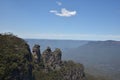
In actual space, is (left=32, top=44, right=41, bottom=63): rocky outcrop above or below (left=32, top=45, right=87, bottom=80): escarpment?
above

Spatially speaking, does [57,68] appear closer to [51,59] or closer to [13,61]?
[51,59]

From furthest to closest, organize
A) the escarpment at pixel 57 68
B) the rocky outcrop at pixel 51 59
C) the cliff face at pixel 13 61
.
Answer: the rocky outcrop at pixel 51 59 < the escarpment at pixel 57 68 < the cliff face at pixel 13 61

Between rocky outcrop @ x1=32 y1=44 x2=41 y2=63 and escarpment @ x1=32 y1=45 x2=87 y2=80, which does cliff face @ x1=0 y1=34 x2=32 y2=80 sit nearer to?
escarpment @ x1=32 y1=45 x2=87 y2=80

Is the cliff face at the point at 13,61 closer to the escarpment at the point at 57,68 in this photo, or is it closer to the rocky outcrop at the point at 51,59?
the escarpment at the point at 57,68

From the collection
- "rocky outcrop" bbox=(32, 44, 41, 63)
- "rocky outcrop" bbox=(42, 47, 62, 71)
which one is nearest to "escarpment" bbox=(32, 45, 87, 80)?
"rocky outcrop" bbox=(42, 47, 62, 71)

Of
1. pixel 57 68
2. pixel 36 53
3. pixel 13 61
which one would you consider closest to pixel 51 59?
pixel 57 68

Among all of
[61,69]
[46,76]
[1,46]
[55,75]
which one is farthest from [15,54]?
[61,69]

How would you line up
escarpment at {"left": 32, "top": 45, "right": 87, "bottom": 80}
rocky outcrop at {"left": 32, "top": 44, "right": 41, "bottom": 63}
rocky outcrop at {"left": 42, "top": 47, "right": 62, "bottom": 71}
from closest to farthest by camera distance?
rocky outcrop at {"left": 32, "top": 44, "right": 41, "bottom": 63} < escarpment at {"left": 32, "top": 45, "right": 87, "bottom": 80} < rocky outcrop at {"left": 42, "top": 47, "right": 62, "bottom": 71}

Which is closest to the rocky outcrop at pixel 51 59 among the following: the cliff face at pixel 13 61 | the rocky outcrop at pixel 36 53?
the rocky outcrop at pixel 36 53

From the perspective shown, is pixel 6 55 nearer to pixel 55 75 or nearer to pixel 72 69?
pixel 55 75
